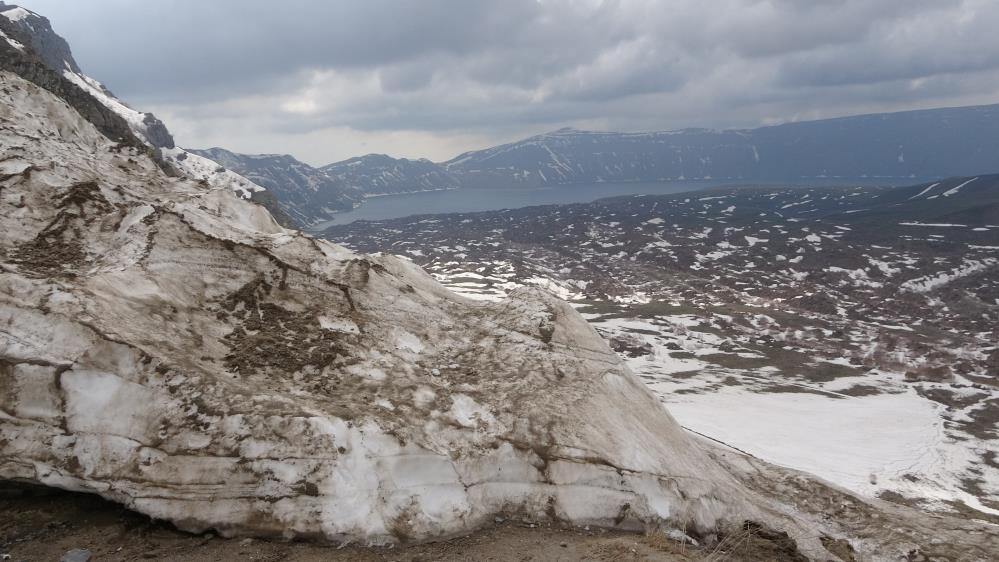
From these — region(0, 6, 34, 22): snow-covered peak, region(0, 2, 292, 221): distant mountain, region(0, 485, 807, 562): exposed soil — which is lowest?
region(0, 485, 807, 562): exposed soil

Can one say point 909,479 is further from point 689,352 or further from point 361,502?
point 361,502

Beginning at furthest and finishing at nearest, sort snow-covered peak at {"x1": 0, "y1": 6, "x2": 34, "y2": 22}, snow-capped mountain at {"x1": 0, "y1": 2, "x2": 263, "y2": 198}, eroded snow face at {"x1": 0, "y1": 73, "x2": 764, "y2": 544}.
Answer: snow-covered peak at {"x1": 0, "y1": 6, "x2": 34, "y2": 22} → snow-capped mountain at {"x1": 0, "y1": 2, "x2": 263, "y2": 198} → eroded snow face at {"x1": 0, "y1": 73, "x2": 764, "y2": 544}

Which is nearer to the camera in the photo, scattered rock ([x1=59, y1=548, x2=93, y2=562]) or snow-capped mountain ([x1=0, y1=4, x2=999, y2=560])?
scattered rock ([x1=59, y1=548, x2=93, y2=562])

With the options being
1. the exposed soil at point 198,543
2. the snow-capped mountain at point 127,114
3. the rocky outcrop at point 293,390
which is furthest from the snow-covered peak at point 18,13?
the exposed soil at point 198,543

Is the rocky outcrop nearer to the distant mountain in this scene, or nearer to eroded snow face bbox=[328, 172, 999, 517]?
eroded snow face bbox=[328, 172, 999, 517]

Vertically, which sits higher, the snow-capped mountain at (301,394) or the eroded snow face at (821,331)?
the snow-capped mountain at (301,394)

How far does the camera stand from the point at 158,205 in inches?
585

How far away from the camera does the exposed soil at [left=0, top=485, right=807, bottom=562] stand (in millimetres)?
8906

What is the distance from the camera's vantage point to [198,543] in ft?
30.3

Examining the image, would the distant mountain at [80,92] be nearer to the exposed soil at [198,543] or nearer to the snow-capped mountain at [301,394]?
the snow-capped mountain at [301,394]

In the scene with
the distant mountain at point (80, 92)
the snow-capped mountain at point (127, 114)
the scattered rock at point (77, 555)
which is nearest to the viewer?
the scattered rock at point (77, 555)

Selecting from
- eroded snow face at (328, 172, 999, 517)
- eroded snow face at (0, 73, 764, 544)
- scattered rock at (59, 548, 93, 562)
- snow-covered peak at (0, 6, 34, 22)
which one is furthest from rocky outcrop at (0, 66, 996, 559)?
snow-covered peak at (0, 6, 34, 22)

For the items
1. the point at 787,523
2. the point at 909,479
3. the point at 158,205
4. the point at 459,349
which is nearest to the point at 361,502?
the point at 459,349

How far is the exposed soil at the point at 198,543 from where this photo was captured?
8906 millimetres
